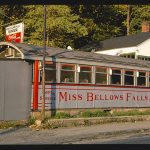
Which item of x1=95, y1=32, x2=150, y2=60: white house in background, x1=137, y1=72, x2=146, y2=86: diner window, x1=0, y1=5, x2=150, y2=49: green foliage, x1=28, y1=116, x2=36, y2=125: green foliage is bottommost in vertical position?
x1=28, y1=116, x2=36, y2=125: green foliage

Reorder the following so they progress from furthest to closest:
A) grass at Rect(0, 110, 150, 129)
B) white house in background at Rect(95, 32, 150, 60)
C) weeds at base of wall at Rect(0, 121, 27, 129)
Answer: white house in background at Rect(95, 32, 150, 60), grass at Rect(0, 110, 150, 129), weeds at base of wall at Rect(0, 121, 27, 129)

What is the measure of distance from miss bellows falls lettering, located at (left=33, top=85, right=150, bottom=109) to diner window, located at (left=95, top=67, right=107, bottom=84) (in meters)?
0.38

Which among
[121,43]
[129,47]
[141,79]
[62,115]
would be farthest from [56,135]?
[121,43]

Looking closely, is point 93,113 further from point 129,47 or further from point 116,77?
point 129,47

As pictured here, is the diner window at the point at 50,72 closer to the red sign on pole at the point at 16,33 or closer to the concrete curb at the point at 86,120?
the concrete curb at the point at 86,120

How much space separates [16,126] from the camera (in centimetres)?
1662

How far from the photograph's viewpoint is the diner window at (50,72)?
19.3m

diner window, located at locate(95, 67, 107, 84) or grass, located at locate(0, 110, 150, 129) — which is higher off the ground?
diner window, located at locate(95, 67, 107, 84)

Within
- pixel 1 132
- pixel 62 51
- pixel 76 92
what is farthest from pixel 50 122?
pixel 62 51

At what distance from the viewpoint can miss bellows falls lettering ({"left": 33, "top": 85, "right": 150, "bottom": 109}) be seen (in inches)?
762

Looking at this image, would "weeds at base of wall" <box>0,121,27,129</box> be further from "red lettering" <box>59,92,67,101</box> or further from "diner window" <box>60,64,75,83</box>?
"diner window" <box>60,64,75,83</box>

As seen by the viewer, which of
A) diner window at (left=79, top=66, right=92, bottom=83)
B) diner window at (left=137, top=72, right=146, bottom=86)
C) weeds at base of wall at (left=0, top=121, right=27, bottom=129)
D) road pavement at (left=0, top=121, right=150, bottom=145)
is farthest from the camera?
diner window at (left=137, top=72, right=146, bottom=86)

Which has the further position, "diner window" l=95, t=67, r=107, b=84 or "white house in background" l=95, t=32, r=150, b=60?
"white house in background" l=95, t=32, r=150, b=60

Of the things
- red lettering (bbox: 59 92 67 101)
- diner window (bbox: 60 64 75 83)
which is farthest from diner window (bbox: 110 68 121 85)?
red lettering (bbox: 59 92 67 101)
